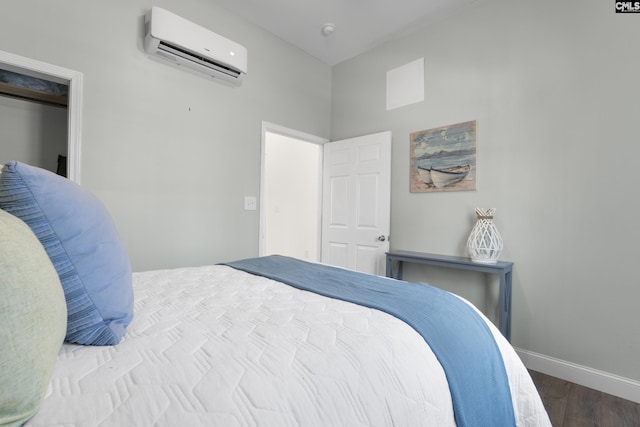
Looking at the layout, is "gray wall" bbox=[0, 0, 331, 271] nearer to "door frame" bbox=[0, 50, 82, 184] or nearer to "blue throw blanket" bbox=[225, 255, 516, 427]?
"door frame" bbox=[0, 50, 82, 184]

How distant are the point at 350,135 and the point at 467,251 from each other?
183cm

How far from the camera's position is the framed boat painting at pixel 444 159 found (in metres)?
2.56

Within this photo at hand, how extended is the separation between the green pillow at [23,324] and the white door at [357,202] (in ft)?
9.01

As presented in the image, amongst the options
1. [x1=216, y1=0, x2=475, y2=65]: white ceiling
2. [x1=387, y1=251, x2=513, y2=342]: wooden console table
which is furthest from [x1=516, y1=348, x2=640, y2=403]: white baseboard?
[x1=216, y1=0, x2=475, y2=65]: white ceiling

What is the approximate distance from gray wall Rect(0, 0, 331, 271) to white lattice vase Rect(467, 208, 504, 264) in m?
1.99

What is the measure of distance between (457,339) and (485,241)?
5.22 feet

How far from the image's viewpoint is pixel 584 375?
6.61 ft

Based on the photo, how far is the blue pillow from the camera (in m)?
0.65

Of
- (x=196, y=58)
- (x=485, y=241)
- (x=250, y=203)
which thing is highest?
(x=196, y=58)

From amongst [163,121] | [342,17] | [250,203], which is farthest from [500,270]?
[163,121]

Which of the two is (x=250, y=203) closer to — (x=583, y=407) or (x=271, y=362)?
(x=271, y=362)

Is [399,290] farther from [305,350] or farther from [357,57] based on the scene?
[357,57]

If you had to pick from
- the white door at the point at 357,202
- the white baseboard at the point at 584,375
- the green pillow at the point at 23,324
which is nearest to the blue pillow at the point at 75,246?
the green pillow at the point at 23,324

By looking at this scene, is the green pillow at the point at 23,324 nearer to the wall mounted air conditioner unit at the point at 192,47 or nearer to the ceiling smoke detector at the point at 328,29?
the wall mounted air conditioner unit at the point at 192,47
